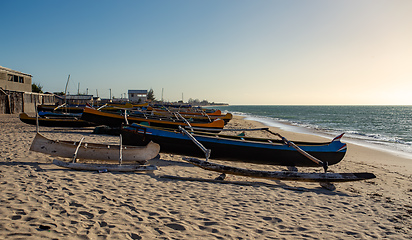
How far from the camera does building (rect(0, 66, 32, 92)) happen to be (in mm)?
26609

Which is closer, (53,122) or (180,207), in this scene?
(180,207)

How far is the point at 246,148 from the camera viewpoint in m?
7.95

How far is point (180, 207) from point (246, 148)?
4010mm

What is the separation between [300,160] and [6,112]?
2762 centimetres


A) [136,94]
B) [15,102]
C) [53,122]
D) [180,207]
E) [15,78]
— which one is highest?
[136,94]

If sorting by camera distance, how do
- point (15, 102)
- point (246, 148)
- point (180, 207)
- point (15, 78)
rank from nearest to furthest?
1. point (180, 207)
2. point (246, 148)
3. point (15, 102)
4. point (15, 78)

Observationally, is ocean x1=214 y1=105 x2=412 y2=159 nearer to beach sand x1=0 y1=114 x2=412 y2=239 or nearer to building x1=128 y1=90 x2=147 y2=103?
beach sand x1=0 y1=114 x2=412 y2=239

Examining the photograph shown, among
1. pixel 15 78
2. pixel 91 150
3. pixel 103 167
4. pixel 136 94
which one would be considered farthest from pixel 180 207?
pixel 136 94

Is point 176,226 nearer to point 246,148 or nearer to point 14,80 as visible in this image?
point 246,148

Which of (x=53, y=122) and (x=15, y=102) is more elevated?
(x=15, y=102)

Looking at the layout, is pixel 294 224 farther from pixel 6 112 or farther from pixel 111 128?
pixel 6 112

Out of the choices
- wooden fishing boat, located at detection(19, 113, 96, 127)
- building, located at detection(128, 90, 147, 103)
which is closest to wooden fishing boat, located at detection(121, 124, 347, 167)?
wooden fishing boat, located at detection(19, 113, 96, 127)

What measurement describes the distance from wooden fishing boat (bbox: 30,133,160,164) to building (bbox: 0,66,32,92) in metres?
26.6

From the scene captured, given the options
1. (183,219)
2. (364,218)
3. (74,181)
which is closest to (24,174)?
(74,181)
